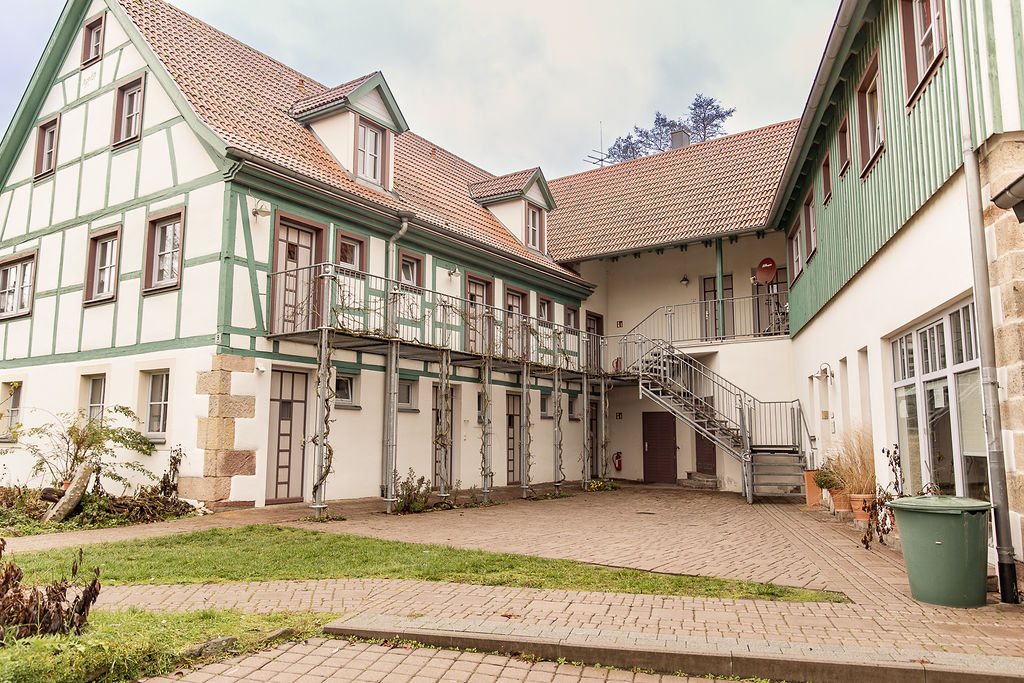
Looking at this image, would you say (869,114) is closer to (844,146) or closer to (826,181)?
(844,146)

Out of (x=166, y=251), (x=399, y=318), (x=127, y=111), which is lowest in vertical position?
(x=399, y=318)

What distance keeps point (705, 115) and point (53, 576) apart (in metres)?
45.4

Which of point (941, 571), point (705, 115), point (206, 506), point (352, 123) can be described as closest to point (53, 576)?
point (206, 506)

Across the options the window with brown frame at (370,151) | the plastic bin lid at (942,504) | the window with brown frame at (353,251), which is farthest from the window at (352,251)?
the plastic bin lid at (942,504)

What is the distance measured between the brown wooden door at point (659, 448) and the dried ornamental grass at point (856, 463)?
33.7 ft

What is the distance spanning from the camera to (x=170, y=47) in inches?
595

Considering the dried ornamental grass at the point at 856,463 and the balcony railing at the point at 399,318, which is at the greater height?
the balcony railing at the point at 399,318

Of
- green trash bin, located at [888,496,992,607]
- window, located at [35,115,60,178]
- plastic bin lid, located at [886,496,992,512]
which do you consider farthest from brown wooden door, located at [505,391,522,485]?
green trash bin, located at [888,496,992,607]

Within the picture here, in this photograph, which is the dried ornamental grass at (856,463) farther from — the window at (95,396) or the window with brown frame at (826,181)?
the window at (95,396)

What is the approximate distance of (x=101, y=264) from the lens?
1552 cm

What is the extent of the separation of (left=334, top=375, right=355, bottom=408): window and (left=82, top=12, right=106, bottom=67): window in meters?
8.76

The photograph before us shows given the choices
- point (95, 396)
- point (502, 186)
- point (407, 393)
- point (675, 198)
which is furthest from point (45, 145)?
point (675, 198)

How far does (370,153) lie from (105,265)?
5866mm

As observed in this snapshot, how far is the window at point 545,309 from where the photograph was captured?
21.5 m
